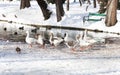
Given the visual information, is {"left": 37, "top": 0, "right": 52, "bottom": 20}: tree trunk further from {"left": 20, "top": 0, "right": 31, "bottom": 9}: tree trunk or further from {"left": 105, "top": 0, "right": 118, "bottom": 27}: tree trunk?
{"left": 105, "top": 0, "right": 118, "bottom": 27}: tree trunk

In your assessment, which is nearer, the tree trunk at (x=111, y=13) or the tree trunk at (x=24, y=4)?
the tree trunk at (x=111, y=13)

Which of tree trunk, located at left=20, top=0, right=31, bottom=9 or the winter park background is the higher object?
the winter park background

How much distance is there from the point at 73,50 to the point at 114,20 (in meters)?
12.2

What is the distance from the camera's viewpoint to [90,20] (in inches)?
1315

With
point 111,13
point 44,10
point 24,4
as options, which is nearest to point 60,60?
point 111,13

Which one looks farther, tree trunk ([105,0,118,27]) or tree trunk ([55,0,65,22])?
tree trunk ([55,0,65,22])

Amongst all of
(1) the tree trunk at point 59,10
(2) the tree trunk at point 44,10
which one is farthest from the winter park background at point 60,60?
(2) the tree trunk at point 44,10

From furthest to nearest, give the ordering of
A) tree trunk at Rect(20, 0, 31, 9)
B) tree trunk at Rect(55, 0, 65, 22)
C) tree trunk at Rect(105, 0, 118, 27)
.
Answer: tree trunk at Rect(20, 0, 31, 9) < tree trunk at Rect(55, 0, 65, 22) < tree trunk at Rect(105, 0, 118, 27)

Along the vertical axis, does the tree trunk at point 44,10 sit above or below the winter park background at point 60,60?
below

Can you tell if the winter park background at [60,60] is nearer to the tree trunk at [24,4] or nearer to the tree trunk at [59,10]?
the tree trunk at [59,10]

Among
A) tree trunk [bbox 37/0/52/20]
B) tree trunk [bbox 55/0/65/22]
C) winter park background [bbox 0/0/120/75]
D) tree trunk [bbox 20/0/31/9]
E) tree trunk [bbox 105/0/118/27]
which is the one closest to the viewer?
winter park background [bbox 0/0/120/75]

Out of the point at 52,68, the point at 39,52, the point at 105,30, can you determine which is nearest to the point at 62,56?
the point at 39,52

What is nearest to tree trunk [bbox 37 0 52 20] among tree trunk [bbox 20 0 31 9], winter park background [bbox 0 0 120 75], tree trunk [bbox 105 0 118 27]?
tree trunk [bbox 20 0 31 9]

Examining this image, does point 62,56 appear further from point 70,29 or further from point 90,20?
point 90,20
